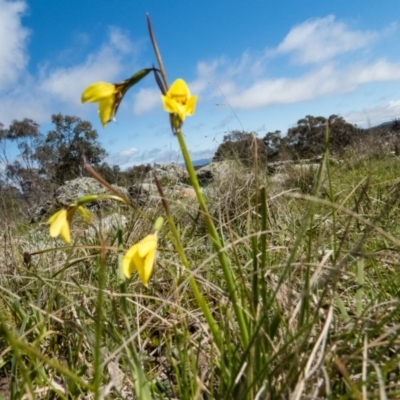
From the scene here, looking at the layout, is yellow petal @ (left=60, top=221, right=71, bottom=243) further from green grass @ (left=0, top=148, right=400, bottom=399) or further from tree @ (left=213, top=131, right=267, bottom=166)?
tree @ (left=213, top=131, right=267, bottom=166)

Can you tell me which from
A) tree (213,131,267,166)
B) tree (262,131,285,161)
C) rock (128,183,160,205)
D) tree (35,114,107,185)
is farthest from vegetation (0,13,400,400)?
tree (35,114,107,185)

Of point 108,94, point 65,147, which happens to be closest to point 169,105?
point 108,94

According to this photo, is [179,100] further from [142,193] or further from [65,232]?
[142,193]

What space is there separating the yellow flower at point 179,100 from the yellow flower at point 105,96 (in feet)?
0.46

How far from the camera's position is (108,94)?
92 cm

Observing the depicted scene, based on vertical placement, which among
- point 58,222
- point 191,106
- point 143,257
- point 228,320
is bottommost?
point 228,320

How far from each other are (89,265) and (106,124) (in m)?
1.20

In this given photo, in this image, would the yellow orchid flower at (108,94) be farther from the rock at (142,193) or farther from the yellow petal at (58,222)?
the rock at (142,193)

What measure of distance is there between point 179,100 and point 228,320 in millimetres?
483

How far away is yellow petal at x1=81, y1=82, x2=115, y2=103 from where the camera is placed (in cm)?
92

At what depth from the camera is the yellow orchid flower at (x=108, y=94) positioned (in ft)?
3.00

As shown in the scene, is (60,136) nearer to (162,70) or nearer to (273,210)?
(273,210)

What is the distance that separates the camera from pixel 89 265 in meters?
2.02

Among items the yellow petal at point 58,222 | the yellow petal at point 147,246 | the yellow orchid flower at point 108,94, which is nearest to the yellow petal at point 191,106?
the yellow orchid flower at point 108,94
